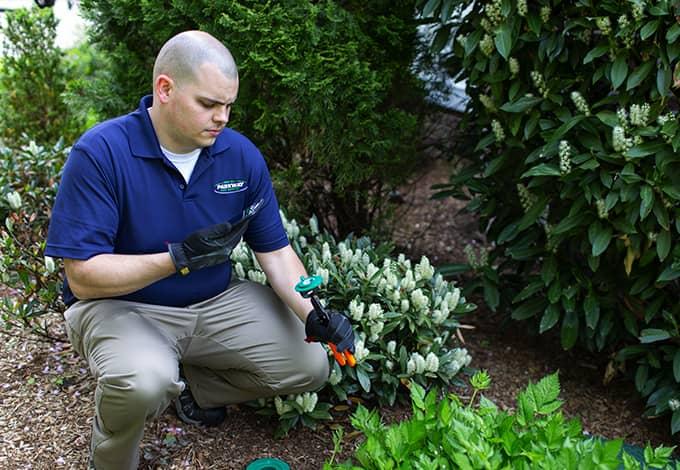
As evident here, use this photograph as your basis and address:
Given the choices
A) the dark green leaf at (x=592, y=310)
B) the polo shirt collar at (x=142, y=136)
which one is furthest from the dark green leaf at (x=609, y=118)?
the polo shirt collar at (x=142, y=136)

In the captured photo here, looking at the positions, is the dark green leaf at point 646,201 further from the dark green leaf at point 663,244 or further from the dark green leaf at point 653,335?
the dark green leaf at point 653,335

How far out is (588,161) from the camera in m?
2.91

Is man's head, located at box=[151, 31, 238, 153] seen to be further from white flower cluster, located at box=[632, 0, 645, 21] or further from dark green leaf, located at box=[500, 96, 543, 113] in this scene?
white flower cluster, located at box=[632, 0, 645, 21]

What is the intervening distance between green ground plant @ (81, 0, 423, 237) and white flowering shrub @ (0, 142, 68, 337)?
1.70 feet

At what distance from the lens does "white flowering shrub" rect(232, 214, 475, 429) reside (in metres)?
2.91

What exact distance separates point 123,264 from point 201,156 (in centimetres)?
50

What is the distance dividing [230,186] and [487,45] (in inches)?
51.6

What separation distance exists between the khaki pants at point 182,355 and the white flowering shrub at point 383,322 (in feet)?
0.55

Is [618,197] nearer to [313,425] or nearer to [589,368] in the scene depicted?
[589,368]

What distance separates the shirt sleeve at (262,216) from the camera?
2.71 meters

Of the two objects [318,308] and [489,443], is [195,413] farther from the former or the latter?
[489,443]

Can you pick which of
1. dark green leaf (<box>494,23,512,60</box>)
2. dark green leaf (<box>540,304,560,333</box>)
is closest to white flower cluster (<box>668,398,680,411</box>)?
dark green leaf (<box>540,304,560,333</box>)

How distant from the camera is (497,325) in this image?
3980 millimetres

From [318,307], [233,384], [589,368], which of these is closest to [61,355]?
[233,384]
